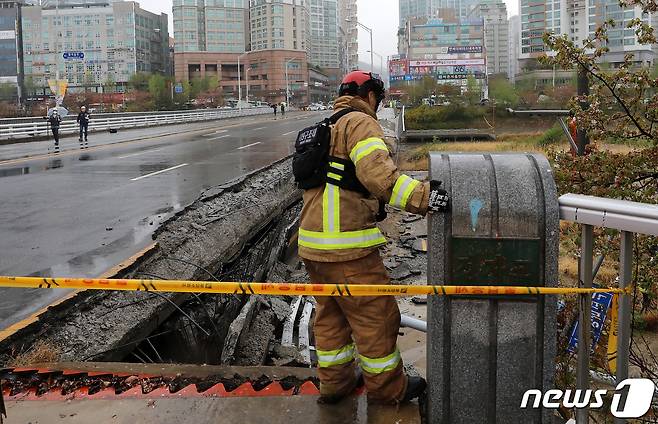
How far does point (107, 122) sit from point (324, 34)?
14175 cm

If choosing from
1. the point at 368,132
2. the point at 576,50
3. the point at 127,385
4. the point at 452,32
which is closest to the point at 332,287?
the point at 368,132

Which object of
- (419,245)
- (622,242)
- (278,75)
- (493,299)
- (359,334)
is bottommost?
(419,245)

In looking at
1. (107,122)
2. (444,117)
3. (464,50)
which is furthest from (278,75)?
(107,122)

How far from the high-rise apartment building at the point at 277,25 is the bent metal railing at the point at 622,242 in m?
141

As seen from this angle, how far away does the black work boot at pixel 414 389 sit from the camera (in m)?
3.70

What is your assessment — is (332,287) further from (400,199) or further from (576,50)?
(576,50)

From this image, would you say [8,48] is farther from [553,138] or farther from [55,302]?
[55,302]

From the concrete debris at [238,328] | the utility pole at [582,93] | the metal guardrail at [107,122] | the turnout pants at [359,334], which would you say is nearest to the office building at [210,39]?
the metal guardrail at [107,122]

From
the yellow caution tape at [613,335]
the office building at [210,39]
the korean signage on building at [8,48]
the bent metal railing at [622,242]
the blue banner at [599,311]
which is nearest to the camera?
the bent metal railing at [622,242]

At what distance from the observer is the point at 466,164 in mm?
3352

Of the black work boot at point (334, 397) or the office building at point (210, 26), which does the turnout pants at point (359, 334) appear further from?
the office building at point (210, 26)

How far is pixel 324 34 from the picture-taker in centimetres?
17275

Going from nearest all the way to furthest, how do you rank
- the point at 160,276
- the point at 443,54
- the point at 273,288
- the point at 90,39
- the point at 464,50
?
the point at 273,288, the point at 160,276, the point at 464,50, the point at 443,54, the point at 90,39

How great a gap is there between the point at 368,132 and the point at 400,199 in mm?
456
